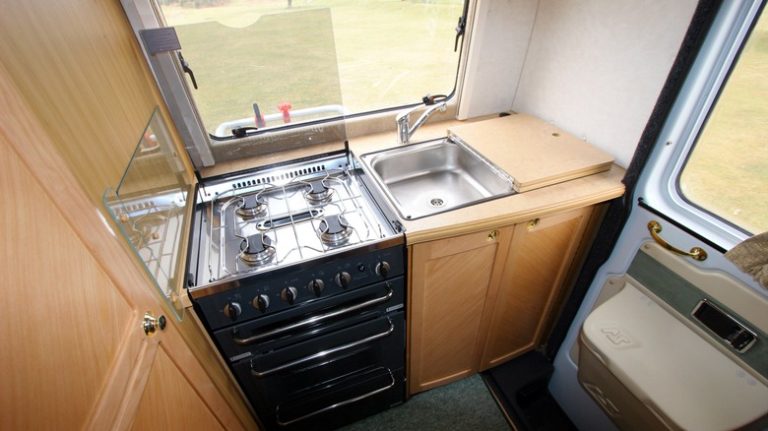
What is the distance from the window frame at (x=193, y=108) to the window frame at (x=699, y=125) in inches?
34.4

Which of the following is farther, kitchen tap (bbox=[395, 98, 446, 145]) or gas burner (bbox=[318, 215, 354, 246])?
kitchen tap (bbox=[395, 98, 446, 145])

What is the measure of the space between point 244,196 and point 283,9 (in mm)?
708

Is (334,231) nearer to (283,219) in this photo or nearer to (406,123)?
(283,219)

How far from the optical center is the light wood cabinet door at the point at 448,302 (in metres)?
1.12

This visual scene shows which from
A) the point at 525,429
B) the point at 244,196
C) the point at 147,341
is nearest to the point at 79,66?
the point at 147,341

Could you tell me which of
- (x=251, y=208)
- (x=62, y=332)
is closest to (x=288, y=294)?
(x=251, y=208)

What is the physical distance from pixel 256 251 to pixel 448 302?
720 mm

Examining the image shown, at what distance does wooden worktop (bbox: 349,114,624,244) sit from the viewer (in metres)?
1.06

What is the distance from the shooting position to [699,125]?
3.16ft

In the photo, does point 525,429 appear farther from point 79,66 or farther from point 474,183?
point 79,66

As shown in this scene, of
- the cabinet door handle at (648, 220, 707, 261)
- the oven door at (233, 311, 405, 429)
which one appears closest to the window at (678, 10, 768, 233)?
the cabinet door handle at (648, 220, 707, 261)

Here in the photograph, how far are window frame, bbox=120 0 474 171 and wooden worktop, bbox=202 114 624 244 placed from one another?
0.08 meters

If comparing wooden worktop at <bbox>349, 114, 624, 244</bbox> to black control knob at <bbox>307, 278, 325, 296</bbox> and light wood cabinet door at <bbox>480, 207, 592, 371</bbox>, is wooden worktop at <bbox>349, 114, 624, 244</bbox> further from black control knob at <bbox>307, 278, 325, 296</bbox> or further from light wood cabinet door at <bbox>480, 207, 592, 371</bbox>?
black control knob at <bbox>307, 278, 325, 296</bbox>

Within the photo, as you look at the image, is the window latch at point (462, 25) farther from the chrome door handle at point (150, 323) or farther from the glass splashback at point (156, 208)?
the chrome door handle at point (150, 323)
